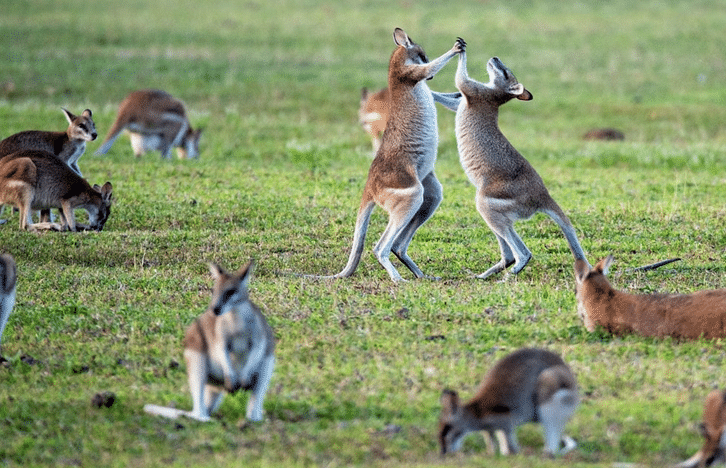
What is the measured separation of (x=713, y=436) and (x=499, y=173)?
14.3 feet

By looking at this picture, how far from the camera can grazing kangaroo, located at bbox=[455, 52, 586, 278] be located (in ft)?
27.0

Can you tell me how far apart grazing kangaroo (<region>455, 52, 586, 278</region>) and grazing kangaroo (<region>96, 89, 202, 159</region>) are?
7459 millimetres

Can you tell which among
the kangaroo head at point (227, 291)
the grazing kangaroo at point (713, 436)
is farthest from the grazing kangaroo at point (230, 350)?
the grazing kangaroo at point (713, 436)

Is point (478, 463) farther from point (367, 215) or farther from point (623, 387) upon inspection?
point (367, 215)

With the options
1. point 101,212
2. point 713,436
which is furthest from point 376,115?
point 713,436

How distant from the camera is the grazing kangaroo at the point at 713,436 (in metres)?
4.24

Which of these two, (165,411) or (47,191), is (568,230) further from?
(47,191)

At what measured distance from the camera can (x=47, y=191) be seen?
10.1m

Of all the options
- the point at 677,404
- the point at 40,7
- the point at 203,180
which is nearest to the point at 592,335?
the point at 677,404

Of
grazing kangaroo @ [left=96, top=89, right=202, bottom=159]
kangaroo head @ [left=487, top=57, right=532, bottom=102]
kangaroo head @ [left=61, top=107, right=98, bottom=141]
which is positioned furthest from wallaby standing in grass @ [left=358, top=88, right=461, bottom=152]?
kangaroo head @ [left=487, top=57, right=532, bottom=102]

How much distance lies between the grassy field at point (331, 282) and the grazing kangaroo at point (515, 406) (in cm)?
15

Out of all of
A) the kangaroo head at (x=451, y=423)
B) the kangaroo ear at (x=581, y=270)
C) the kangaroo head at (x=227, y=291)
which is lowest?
the kangaroo head at (x=451, y=423)

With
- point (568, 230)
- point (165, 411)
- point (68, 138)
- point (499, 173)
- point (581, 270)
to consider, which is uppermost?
point (68, 138)

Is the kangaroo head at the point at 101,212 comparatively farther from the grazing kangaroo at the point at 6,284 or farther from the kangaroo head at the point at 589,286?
the kangaroo head at the point at 589,286
